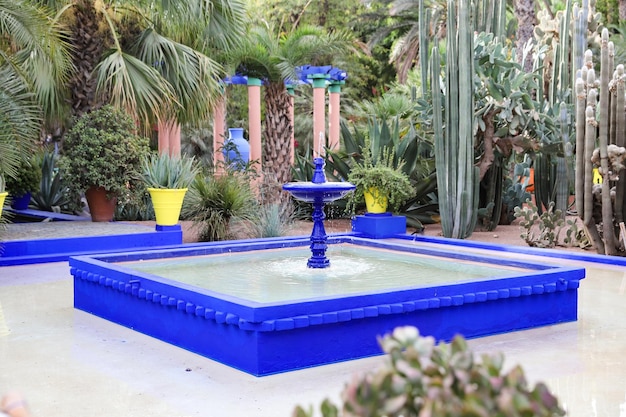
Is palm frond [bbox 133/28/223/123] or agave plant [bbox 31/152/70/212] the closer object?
palm frond [bbox 133/28/223/123]

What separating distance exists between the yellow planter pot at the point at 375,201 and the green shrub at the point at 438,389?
10751 mm

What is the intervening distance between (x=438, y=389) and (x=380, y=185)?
1083 centimetres

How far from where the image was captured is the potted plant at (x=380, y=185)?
40.4 ft

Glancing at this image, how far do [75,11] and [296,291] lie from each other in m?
8.26

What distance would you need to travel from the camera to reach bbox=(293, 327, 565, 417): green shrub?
1479 mm

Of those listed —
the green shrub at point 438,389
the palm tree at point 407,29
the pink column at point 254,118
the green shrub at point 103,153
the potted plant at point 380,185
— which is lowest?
the green shrub at point 438,389

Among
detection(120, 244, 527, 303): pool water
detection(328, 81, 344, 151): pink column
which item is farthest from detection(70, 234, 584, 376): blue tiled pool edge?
detection(328, 81, 344, 151): pink column

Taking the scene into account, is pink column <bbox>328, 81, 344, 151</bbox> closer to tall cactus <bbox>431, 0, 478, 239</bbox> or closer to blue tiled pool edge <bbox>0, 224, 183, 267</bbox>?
tall cactus <bbox>431, 0, 478, 239</bbox>

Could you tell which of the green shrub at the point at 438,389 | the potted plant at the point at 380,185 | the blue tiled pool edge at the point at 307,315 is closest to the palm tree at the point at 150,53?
the potted plant at the point at 380,185

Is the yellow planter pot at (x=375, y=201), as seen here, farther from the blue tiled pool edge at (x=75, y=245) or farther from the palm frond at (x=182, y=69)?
the palm frond at (x=182, y=69)

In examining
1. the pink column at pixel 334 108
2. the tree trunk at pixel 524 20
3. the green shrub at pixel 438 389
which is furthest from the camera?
the pink column at pixel 334 108

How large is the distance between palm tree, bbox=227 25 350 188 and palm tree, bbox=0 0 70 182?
17.0 ft

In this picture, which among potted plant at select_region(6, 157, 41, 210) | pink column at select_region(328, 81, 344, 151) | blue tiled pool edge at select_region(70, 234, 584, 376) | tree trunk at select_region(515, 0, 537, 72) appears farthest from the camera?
pink column at select_region(328, 81, 344, 151)

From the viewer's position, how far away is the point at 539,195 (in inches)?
546
